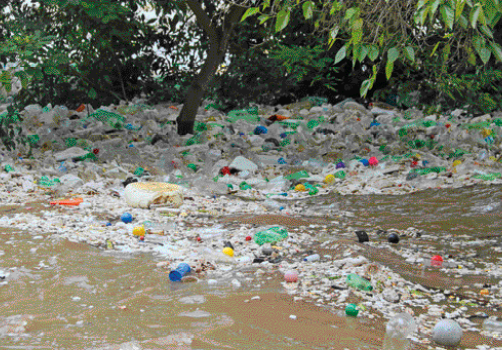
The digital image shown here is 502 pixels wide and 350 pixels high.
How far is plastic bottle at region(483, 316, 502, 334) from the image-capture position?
2.24 meters

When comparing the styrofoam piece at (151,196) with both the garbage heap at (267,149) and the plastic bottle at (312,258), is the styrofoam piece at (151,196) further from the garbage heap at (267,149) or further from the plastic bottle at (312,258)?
the plastic bottle at (312,258)

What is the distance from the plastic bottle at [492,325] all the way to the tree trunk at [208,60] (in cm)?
479

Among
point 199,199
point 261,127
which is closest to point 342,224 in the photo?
point 199,199

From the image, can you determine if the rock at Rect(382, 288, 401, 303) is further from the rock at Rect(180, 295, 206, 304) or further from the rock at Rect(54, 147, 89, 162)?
the rock at Rect(54, 147, 89, 162)

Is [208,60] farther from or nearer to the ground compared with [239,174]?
farther from the ground

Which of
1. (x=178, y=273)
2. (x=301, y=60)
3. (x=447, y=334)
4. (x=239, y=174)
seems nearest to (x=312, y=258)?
(x=178, y=273)

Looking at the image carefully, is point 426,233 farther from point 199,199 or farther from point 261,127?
point 261,127

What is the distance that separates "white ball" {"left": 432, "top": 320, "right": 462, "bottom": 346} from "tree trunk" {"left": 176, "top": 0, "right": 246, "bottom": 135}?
193 inches

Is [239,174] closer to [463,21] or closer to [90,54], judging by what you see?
[90,54]

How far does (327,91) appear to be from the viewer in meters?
8.88

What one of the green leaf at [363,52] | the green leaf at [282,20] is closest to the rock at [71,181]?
the green leaf at [282,20]

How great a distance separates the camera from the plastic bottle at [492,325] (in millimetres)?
2240

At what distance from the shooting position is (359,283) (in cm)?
259

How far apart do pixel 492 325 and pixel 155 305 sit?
1.33m
